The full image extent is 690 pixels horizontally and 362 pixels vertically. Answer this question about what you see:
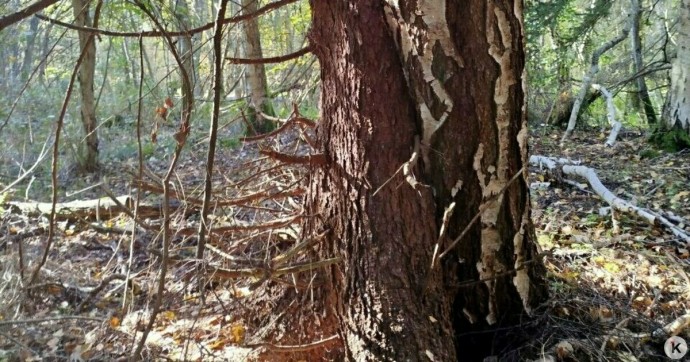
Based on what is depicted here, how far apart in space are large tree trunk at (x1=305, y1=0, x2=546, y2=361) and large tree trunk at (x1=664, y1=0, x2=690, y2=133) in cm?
488

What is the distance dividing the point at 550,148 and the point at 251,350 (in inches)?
202

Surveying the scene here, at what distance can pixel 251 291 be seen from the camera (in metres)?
2.44

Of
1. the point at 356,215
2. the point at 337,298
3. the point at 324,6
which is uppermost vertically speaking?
the point at 324,6

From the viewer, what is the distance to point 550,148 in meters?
6.45

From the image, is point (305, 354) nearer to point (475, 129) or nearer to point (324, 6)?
point (475, 129)

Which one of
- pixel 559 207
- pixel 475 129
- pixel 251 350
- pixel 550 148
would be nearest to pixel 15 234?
pixel 251 350

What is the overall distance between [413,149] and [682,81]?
17.7 feet

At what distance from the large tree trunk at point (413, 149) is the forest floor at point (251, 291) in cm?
36

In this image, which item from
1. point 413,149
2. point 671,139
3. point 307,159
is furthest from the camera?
point 671,139

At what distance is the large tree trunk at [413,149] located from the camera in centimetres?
190

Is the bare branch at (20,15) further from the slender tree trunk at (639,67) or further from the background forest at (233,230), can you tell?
the slender tree trunk at (639,67)

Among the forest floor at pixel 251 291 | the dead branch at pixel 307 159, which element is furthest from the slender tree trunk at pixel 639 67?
the dead branch at pixel 307 159

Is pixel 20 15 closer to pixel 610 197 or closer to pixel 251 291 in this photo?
pixel 251 291

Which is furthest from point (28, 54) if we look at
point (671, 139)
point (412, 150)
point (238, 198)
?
point (671, 139)
